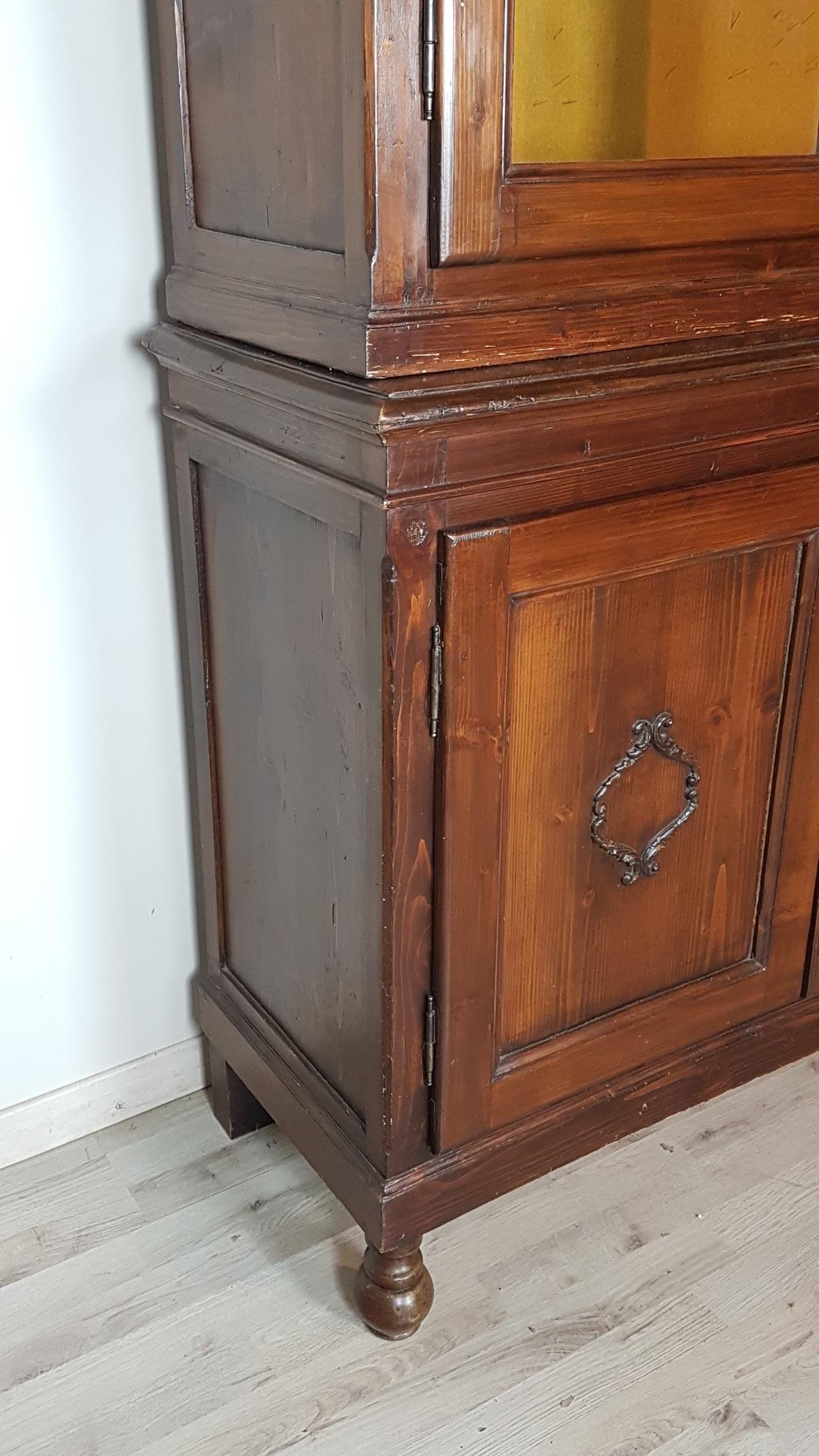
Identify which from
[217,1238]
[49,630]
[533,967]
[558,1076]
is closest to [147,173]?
[49,630]

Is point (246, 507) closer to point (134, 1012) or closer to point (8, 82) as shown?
point (8, 82)

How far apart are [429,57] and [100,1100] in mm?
1176

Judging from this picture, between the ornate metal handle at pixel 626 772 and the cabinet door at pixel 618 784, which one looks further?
the ornate metal handle at pixel 626 772

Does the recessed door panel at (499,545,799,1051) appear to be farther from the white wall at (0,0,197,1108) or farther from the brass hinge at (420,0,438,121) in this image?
the white wall at (0,0,197,1108)

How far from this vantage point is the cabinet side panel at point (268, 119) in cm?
91

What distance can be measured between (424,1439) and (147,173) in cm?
120

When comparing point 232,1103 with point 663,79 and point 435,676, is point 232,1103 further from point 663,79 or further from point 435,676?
point 663,79

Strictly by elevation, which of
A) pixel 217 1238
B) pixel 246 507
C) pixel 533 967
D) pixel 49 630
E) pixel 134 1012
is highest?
pixel 246 507

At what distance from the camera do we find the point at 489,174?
2.95ft

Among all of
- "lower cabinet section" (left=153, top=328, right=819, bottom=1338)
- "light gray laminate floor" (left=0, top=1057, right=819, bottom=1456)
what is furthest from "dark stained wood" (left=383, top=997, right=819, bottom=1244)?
"light gray laminate floor" (left=0, top=1057, right=819, bottom=1456)

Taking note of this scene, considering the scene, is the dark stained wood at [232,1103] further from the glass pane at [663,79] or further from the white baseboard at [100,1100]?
the glass pane at [663,79]

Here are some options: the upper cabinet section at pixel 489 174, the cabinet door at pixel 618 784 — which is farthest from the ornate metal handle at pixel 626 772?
the upper cabinet section at pixel 489 174

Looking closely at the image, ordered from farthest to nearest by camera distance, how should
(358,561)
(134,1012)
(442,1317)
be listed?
1. (134,1012)
2. (442,1317)
3. (358,561)

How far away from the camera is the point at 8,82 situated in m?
1.14
